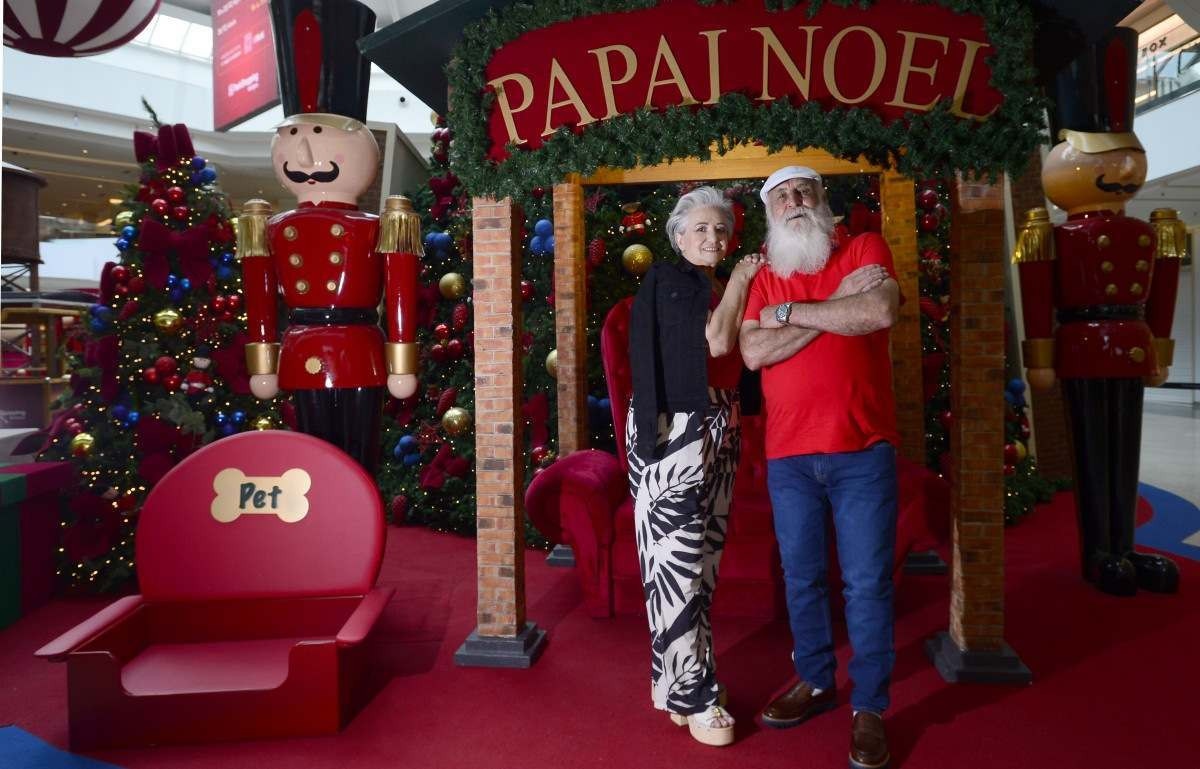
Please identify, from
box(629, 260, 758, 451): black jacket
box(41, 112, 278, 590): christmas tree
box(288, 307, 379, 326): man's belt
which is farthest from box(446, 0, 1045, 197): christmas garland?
box(41, 112, 278, 590): christmas tree

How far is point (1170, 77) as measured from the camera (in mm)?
12367

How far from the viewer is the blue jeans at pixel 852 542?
2.55 m

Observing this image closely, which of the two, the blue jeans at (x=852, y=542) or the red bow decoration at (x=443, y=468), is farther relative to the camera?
the red bow decoration at (x=443, y=468)

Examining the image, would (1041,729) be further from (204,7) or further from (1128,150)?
(204,7)

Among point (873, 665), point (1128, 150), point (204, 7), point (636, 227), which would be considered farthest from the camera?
point (204, 7)

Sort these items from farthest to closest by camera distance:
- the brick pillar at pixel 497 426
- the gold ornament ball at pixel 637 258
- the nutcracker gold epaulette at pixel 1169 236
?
the gold ornament ball at pixel 637 258
the nutcracker gold epaulette at pixel 1169 236
the brick pillar at pixel 497 426

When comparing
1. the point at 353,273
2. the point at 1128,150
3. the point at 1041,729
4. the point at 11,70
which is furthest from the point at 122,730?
the point at 11,70

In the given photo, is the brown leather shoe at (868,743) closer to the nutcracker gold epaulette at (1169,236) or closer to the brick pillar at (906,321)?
the brick pillar at (906,321)

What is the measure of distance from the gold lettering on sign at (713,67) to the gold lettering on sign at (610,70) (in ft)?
0.87

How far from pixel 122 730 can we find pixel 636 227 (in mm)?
4192

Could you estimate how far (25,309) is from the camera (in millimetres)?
7512

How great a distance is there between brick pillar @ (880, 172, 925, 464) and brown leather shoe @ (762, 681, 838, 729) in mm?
2381

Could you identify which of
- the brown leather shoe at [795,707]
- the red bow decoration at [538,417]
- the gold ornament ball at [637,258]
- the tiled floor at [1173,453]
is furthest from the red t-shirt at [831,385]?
the tiled floor at [1173,453]

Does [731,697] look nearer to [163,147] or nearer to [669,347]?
[669,347]
